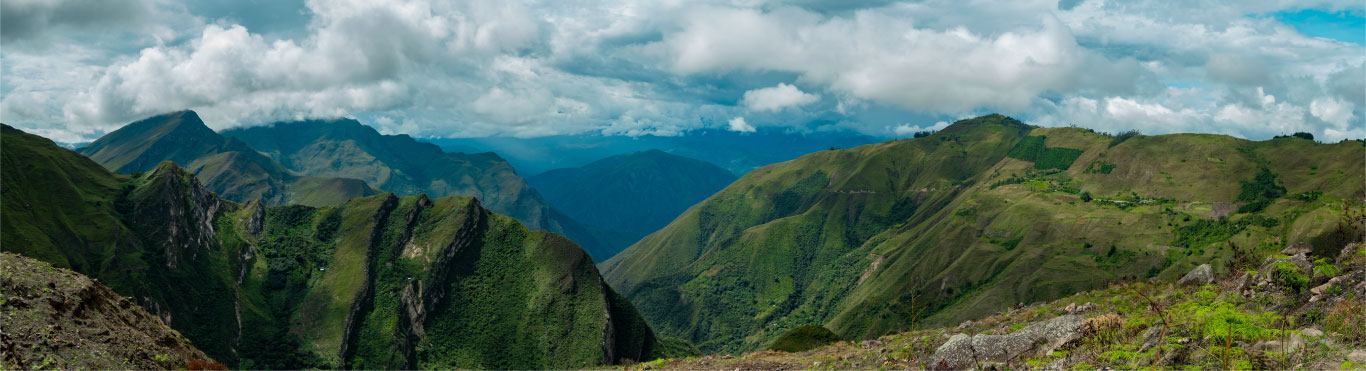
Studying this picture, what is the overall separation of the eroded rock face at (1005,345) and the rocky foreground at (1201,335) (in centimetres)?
4

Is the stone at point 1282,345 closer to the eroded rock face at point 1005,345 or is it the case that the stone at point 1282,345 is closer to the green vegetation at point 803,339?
the eroded rock face at point 1005,345

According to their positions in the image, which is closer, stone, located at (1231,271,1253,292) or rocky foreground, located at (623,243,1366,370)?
rocky foreground, located at (623,243,1366,370)

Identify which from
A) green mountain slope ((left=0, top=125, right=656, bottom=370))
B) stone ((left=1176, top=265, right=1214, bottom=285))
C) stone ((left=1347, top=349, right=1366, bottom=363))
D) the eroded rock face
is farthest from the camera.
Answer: green mountain slope ((left=0, top=125, right=656, bottom=370))

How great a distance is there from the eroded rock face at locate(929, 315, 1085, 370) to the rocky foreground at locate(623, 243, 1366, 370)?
40 mm

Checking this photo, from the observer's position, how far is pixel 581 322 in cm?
15800

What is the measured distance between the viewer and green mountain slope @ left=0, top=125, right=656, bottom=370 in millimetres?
119188

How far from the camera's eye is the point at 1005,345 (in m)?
22.3

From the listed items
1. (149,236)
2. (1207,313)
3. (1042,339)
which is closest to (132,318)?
(1042,339)

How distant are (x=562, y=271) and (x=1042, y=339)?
160 m

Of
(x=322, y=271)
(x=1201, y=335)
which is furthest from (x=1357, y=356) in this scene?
(x=322, y=271)

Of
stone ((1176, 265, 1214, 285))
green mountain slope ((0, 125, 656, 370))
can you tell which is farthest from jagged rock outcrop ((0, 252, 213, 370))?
green mountain slope ((0, 125, 656, 370))

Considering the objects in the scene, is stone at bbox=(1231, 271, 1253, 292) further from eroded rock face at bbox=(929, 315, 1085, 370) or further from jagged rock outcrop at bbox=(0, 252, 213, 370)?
jagged rock outcrop at bbox=(0, 252, 213, 370)

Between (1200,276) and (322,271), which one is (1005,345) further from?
(322,271)

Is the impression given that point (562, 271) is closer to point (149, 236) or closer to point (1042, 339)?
point (149, 236)
